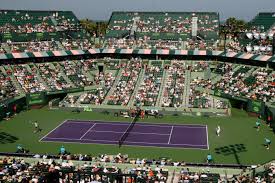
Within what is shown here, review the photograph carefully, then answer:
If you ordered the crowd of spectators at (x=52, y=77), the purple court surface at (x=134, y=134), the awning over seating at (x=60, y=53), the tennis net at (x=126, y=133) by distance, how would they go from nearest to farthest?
the tennis net at (x=126, y=133) < the purple court surface at (x=134, y=134) < the crowd of spectators at (x=52, y=77) < the awning over seating at (x=60, y=53)

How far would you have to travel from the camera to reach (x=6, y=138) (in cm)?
3862

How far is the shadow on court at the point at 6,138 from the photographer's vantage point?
3778 cm

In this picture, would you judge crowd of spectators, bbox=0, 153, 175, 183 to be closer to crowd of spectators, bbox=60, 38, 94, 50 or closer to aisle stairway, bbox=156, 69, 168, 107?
aisle stairway, bbox=156, 69, 168, 107

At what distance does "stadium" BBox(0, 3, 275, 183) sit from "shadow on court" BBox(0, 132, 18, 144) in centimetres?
9

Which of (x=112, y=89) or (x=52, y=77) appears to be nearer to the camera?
(x=112, y=89)

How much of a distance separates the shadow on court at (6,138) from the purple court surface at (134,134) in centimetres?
272

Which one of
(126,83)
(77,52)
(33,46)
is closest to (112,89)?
(126,83)

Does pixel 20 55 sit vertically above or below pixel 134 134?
above

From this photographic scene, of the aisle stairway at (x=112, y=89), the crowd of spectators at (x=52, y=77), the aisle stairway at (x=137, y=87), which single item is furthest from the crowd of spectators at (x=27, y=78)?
the aisle stairway at (x=137, y=87)

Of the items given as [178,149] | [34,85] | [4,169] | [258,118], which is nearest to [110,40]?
[34,85]

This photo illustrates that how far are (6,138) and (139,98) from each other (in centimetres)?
1851

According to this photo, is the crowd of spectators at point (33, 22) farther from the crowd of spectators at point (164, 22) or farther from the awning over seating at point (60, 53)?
the awning over seating at point (60, 53)

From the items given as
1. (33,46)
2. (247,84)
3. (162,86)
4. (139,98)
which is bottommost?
(139,98)

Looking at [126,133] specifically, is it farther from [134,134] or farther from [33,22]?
[33,22]
